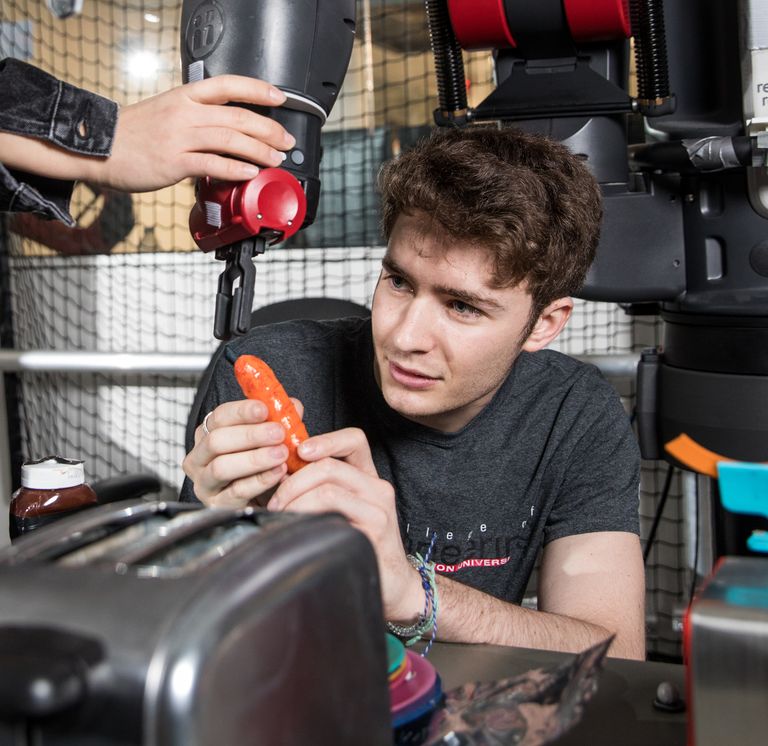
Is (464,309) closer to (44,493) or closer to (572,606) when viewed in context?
(572,606)

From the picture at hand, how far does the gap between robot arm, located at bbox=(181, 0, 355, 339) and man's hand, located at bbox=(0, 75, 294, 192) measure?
0.02m

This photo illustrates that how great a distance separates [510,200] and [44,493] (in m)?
0.61

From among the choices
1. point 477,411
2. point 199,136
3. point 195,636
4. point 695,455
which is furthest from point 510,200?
point 195,636

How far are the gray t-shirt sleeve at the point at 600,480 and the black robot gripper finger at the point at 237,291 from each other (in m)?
0.58

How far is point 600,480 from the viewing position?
1249mm

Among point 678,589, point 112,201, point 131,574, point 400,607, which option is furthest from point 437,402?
point 112,201

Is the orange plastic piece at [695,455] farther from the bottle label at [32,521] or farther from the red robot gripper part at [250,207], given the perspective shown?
the bottle label at [32,521]

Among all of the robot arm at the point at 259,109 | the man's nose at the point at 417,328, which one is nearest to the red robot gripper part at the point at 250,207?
the robot arm at the point at 259,109

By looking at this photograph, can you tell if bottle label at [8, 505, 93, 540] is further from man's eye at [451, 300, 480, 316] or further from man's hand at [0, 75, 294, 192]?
man's eye at [451, 300, 480, 316]

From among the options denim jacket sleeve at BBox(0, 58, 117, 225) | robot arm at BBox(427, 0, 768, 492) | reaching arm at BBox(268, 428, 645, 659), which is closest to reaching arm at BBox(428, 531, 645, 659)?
reaching arm at BBox(268, 428, 645, 659)

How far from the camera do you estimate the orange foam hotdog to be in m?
0.81

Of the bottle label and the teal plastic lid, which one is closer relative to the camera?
the teal plastic lid

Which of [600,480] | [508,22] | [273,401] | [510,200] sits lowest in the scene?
[600,480]

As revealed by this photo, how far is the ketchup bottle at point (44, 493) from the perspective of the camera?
0.92m
